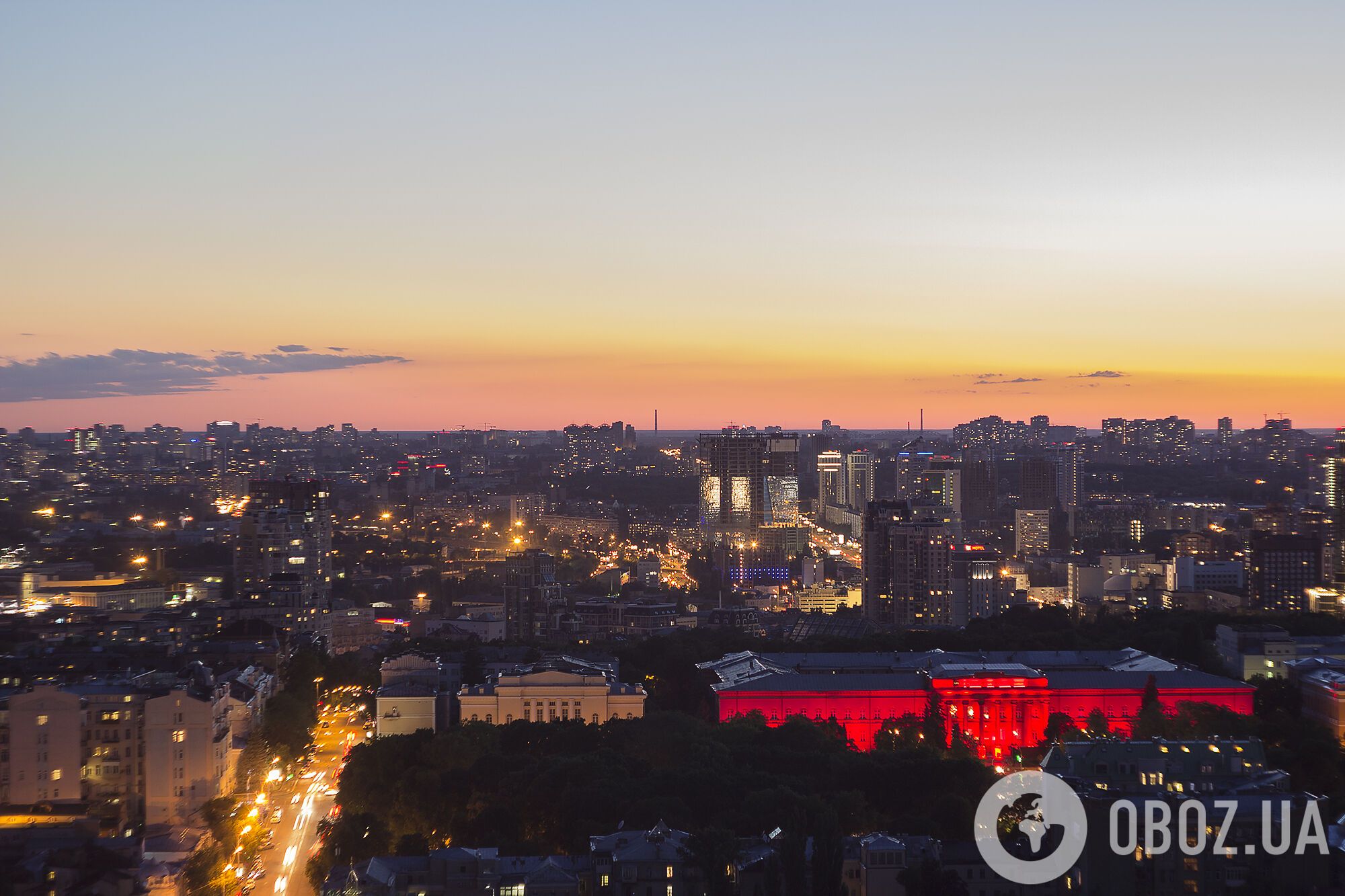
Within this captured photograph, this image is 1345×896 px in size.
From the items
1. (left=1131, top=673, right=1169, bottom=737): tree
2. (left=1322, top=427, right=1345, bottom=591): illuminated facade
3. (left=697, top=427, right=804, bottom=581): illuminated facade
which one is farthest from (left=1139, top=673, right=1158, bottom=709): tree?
(left=697, top=427, right=804, bottom=581): illuminated facade

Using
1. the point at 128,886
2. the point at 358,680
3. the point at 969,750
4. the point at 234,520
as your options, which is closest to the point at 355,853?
the point at 128,886

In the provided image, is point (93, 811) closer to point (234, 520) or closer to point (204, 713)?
point (204, 713)

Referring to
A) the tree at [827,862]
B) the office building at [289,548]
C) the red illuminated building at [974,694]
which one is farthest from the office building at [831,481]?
the tree at [827,862]

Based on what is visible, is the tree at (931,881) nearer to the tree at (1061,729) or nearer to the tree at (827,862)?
the tree at (827,862)

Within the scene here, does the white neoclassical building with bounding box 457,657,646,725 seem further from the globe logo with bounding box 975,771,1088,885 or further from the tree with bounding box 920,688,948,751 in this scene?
the globe logo with bounding box 975,771,1088,885

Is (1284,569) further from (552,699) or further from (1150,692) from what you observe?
(552,699)

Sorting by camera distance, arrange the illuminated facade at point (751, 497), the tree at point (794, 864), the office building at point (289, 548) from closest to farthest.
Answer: the tree at point (794, 864)
the office building at point (289, 548)
the illuminated facade at point (751, 497)

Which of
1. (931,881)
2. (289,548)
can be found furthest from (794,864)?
(289,548)
